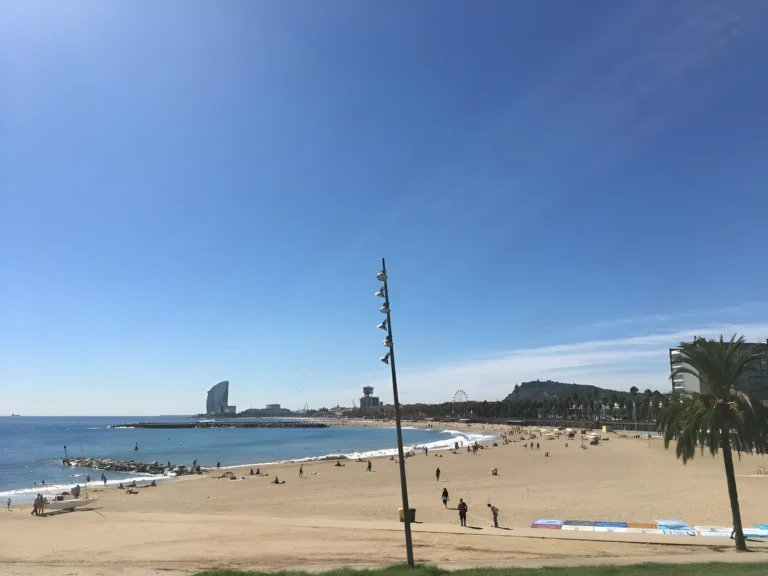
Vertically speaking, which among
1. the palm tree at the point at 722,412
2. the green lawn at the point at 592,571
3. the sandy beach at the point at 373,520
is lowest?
the sandy beach at the point at 373,520

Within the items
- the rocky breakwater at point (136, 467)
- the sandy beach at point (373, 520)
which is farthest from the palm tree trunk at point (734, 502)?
the rocky breakwater at point (136, 467)

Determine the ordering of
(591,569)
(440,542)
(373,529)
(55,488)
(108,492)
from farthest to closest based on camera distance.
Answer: (55,488)
(108,492)
(373,529)
(440,542)
(591,569)

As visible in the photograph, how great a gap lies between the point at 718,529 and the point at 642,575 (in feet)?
37.0

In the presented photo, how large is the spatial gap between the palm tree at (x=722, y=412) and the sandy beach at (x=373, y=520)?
11.0ft

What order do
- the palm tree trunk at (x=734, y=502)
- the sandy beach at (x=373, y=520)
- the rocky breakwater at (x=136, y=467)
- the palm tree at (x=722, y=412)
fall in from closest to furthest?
the palm tree at (x=722, y=412) → the palm tree trunk at (x=734, y=502) → the sandy beach at (x=373, y=520) → the rocky breakwater at (x=136, y=467)

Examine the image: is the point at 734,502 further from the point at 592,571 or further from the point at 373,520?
the point at 373,520

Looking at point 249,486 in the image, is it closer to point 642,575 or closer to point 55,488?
point 55,488

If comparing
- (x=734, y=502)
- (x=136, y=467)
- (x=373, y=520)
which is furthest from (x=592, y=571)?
(x=136, y=467)

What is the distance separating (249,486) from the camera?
45594 millimetres

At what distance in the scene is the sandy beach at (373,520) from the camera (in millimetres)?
18578

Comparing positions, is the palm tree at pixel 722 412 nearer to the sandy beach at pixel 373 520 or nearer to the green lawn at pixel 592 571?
the sandy beach at pixel 373 520

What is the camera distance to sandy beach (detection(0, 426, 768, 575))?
18578mm

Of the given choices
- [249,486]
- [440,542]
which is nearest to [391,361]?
[440,542]

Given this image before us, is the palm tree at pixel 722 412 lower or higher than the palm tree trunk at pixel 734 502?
higher
